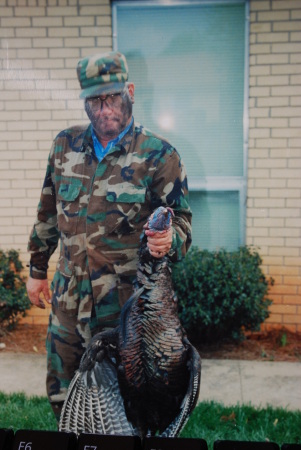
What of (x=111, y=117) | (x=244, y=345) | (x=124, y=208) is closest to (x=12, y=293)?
(x=124, y=208)

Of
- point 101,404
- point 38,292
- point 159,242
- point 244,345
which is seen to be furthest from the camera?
point 244,345

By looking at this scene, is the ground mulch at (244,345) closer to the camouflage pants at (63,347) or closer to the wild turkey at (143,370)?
the camouflage pants at (63,347)

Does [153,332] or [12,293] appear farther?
[12,293]

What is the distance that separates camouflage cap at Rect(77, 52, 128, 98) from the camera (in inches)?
40.2

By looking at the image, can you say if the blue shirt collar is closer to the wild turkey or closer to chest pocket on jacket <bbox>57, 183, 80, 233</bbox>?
chest pocket on jacket <bbox>57, 183, 80, 233</bbox>

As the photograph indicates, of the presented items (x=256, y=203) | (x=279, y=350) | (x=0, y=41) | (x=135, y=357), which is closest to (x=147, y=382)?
(x=135, y=357)

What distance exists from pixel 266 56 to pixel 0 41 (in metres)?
0.58

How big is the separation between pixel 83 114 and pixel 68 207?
0.21 metres

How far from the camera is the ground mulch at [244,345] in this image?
4.02 feet

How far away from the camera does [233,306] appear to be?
55.1 inches

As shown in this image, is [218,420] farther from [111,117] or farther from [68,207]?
[111,117]

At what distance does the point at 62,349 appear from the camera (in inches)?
47.5

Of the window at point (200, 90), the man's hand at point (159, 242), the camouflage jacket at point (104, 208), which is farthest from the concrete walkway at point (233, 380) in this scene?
the man's hand at point (159, 242)

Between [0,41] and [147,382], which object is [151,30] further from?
[147,382]
